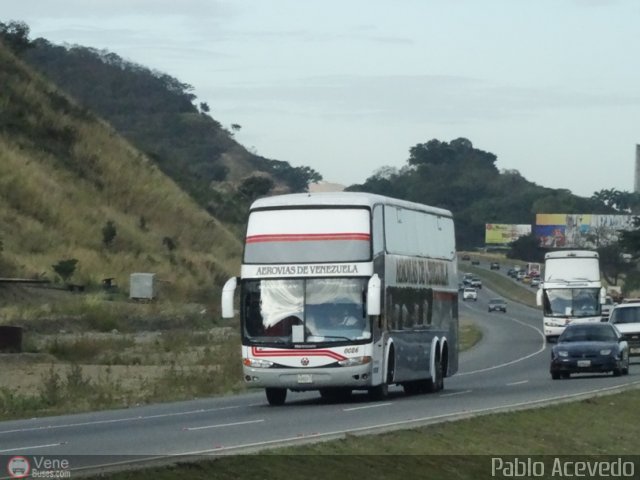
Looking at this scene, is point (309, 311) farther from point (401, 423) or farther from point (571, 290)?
point (571, 290)

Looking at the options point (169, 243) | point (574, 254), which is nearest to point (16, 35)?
point (169, 243)

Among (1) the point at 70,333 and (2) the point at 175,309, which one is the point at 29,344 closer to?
(1) the point at 70,333

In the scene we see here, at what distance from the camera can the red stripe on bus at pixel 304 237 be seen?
28.4 meters

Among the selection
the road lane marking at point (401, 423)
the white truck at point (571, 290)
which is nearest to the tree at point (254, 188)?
the white truck at point (571, 290)

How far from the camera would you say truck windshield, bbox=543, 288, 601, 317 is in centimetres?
6494

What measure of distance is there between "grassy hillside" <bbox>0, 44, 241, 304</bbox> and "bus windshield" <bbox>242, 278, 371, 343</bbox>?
33161 mm

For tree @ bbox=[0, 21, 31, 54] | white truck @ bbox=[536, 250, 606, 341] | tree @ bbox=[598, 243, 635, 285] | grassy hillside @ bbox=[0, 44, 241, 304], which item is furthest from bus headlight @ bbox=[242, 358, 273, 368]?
tree @ bbox=[598, 243, 635, 285]

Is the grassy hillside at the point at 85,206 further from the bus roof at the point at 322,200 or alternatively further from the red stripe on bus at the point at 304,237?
the red stripe on bus at the point at 304,237

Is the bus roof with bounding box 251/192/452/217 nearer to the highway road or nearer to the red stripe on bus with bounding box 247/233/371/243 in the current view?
the red stripe on bus with bounding box 247/233/371/243

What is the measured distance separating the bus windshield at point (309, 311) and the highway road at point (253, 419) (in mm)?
1254

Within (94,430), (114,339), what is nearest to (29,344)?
(114,339)

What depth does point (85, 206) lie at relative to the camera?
2879 inches
